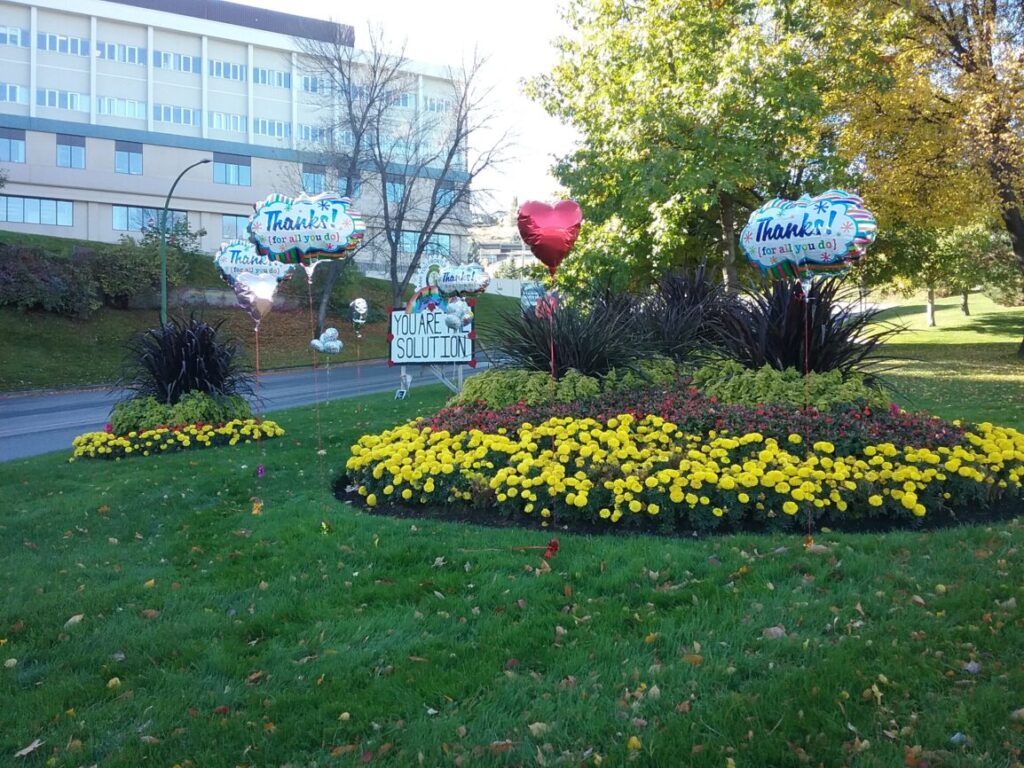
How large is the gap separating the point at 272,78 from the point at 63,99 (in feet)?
45.4

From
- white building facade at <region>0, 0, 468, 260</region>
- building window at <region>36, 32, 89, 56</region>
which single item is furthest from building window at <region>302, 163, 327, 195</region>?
building window at <region>36, 32, 89, 56</region>

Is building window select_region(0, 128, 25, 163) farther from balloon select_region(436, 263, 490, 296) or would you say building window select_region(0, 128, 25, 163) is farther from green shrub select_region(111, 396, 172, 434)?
green shrub select_region(111, 396, 172, 434)

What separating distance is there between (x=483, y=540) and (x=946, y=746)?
2999 millimetres

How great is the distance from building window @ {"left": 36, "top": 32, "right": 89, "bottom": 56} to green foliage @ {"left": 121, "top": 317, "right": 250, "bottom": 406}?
51171 millimetres

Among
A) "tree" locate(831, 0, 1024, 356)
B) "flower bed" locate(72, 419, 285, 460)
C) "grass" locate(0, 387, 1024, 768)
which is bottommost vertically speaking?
"grass" locate(0, 387, 1024, 768)

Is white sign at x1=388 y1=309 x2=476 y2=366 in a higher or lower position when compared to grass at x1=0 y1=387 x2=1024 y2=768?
higher

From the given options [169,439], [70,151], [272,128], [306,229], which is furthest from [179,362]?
[272,128]

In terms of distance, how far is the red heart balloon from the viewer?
7.75 meters

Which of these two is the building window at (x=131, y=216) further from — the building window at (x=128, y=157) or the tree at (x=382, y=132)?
the tree at (x=382, y=132)

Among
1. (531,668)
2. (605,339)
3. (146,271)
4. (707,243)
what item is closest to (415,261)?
(146,271)

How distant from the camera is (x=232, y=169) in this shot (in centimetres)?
5475

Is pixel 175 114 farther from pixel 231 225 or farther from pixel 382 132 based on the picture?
pixel 382 132

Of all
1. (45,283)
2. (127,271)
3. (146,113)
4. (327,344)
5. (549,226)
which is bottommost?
(327,344)

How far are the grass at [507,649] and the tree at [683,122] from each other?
1222 centimetres
